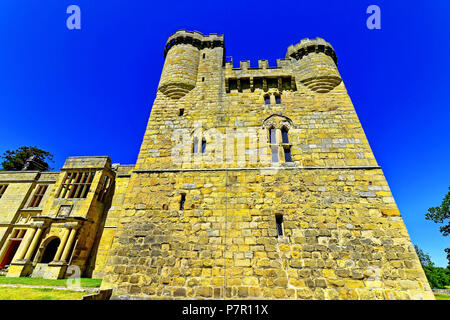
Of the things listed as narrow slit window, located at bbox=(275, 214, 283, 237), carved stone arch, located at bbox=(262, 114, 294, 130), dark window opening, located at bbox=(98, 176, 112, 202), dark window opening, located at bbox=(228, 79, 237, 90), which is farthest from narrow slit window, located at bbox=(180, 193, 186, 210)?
dark window opening, located at bbox=(98, 176, 112, 202)

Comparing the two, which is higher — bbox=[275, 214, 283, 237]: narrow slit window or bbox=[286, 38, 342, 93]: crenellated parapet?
bbox=[286, 38, 342, 93]: crenellated parapet

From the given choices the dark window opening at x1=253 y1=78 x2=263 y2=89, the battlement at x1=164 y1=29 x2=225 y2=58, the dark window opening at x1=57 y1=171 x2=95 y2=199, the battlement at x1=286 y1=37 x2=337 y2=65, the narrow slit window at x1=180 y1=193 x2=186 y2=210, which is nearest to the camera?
the narrow slit window at x1=180 y1=193 x2=186 y2=210

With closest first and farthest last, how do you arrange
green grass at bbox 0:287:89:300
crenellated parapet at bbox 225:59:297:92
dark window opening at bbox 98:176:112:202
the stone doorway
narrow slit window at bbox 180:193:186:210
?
green grass at bbox 0:287:89:300
narrow slit window at bbox 180:193:186:210
crenellated parapet at bbox 225:59:297:92
the stone doorway
dark window opening at bbox 98:176:112:202

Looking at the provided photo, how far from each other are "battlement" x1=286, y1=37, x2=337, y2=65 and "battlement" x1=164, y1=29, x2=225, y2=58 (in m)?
4.13

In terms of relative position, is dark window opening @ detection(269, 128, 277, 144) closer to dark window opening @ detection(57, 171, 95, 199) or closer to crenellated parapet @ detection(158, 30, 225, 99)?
crenellated parapet @ detection(158, 30, 225, 99)

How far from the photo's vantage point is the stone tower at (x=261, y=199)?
571 centimetres

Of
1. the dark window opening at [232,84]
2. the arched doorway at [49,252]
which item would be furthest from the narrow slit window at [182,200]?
the arched doorway at [49,252]

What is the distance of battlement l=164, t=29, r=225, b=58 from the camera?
11.3 metres

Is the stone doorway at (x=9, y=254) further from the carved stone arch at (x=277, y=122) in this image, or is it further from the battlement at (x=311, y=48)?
the battlement at (x=311, y=48)

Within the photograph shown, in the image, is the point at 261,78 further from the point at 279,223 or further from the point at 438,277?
the point at 438,277

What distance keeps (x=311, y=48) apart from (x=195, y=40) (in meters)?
6.44

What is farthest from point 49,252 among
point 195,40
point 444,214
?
point 444,214

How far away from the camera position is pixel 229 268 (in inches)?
233

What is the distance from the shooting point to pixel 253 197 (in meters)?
7.00
